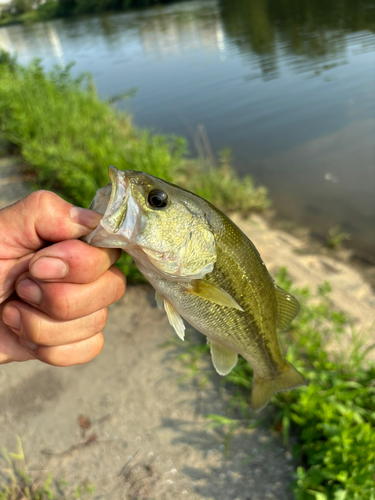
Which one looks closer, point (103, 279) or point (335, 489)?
point (103, 279)

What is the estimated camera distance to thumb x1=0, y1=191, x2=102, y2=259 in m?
1.73

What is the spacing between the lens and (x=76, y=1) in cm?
5928

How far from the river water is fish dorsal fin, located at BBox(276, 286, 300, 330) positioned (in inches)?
160

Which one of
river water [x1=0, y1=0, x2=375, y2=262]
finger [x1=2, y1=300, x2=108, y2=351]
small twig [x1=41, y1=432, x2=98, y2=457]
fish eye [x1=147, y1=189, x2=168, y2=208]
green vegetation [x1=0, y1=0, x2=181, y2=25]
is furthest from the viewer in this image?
green vegetation [x1=0, y1=0, x2=181, y2=25]

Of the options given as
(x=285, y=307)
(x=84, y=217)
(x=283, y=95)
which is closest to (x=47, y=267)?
(x=84, y=217)

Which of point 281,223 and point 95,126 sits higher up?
point 95,126

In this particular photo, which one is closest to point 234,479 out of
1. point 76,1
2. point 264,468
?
point 264,468

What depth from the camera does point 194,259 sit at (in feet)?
5.76

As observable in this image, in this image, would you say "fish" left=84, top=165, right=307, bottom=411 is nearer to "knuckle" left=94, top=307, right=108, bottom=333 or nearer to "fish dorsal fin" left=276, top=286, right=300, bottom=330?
"fish dorsal fin" left=276, top=286, right=300, bottom=330

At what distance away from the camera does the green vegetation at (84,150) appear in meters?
5.20

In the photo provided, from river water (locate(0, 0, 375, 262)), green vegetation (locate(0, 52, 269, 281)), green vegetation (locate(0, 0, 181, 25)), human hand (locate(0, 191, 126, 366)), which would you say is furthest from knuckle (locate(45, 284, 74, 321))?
green vegetation (locate(0, 0, 181, 25))

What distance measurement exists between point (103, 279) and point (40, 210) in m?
0.47

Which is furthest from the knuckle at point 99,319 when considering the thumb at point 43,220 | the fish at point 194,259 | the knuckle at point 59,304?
the thumb at point 43,220

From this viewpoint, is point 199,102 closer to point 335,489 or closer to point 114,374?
point 114,374
